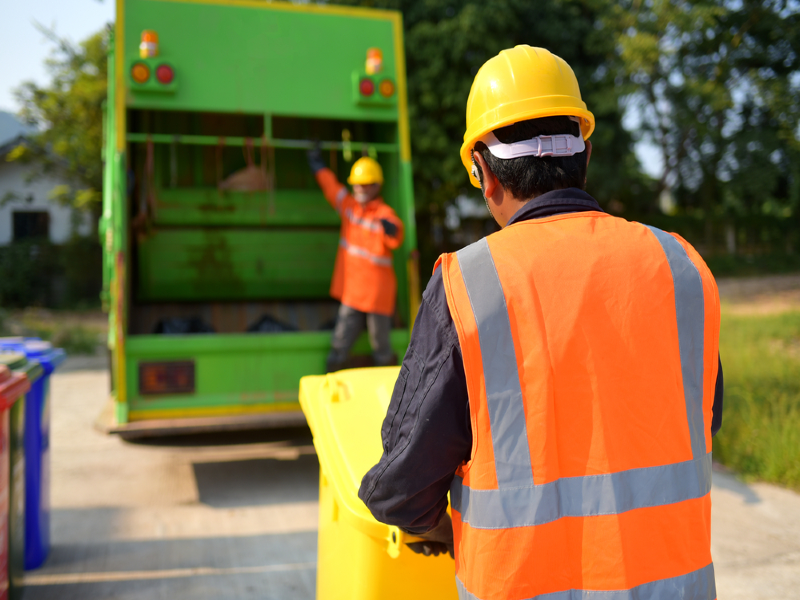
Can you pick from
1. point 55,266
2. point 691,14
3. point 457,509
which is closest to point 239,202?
point 457,509

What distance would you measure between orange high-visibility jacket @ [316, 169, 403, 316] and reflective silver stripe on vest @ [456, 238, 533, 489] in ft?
9.80

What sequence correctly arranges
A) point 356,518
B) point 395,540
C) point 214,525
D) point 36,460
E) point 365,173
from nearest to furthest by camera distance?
point 395,540 → point 356,518 → point 36,460 → point 214,525 → point 365,173

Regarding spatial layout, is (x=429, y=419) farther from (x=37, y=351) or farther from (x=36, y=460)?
(x=37, y=351)

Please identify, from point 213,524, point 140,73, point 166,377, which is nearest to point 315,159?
point 140,73

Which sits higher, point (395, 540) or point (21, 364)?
point (21, 364)

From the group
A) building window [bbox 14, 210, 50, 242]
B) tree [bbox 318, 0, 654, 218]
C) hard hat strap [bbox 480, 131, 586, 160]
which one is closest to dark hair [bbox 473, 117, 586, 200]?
hard hat strap [bbox 480, 131, 586, 160]

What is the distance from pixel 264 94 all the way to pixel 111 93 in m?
1.30

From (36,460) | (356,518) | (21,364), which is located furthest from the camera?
(36,460)

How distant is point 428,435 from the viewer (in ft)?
3.55

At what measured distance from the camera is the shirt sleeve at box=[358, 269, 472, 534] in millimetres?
1071

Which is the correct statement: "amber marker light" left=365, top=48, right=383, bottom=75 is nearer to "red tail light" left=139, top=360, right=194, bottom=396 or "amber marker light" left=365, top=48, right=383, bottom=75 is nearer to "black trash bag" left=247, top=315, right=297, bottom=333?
"black trash bag" left=247, top=315, right=297, bottom=333

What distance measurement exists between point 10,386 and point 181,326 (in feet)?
7.78

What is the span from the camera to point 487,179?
126cm

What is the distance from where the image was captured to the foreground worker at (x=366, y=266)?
13.2ft
